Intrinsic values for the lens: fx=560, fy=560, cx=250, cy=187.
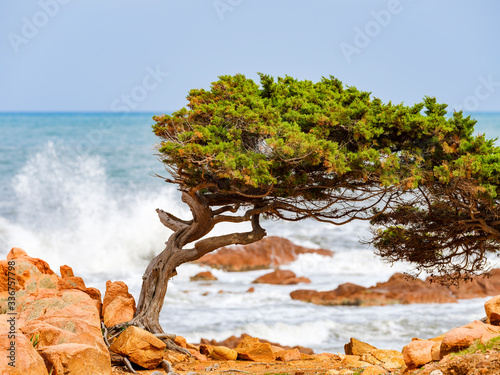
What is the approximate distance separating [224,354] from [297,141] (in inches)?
→ 180

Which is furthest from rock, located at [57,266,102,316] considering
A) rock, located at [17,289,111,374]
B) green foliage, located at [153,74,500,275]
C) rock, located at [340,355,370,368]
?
rock, located at [340,355,370,368]

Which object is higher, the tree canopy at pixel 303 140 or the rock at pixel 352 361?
the tree canopy at pixel 303 140

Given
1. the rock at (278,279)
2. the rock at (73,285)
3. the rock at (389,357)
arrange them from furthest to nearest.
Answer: the rock at (278,279), the rock at (73,285), the rock at (389,357)

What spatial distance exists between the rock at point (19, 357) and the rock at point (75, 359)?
0.28 metres

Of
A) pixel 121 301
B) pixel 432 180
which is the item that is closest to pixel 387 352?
pixel 432 180

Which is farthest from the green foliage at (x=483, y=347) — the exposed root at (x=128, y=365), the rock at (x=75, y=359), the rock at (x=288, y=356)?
the exposed root at (x=128, y=365)

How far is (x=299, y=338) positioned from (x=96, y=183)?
24483 mm

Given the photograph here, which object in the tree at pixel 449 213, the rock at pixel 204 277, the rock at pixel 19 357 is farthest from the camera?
the rock at pixel 204 277

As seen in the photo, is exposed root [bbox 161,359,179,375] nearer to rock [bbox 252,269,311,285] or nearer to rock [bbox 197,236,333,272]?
rock [bbox 252,269,311,285]

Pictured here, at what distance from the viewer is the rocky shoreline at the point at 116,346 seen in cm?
624

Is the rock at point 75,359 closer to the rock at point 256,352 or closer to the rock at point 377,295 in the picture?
the rock at point 256,352

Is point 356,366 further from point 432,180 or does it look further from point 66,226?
point 66,226

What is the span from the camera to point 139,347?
8844mm

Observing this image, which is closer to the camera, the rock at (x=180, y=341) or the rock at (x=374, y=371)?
the rock at (x=374, y=371)
